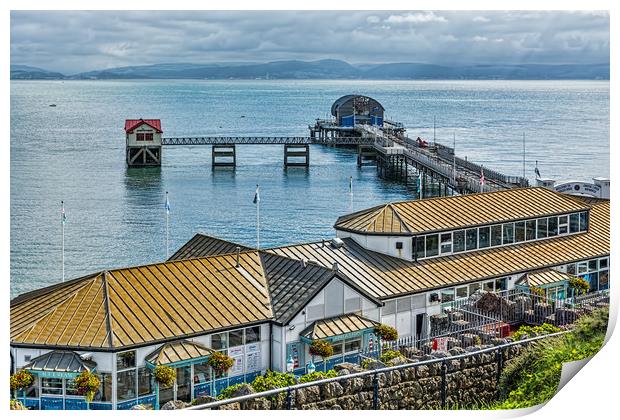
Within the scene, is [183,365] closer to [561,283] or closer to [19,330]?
[19,330]

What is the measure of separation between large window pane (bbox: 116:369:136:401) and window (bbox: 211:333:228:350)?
247cm

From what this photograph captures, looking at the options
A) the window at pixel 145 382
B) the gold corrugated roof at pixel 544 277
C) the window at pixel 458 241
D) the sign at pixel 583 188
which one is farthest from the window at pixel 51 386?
the sign at pixel 583 188

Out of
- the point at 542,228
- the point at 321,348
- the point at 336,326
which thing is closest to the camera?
the point at 321,348

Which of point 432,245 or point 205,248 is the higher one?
point 432,245

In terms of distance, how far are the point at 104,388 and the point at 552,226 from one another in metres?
19.4

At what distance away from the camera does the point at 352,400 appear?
63.2 ft

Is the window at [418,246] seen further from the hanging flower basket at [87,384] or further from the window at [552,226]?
the hanging flower basket at [87,384]

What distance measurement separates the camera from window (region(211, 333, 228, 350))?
26484 mm

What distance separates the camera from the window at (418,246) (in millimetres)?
33250

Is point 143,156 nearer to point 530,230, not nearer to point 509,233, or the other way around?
point 530,230

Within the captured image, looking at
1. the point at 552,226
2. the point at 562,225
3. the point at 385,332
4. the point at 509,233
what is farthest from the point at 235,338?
the point at 562,225

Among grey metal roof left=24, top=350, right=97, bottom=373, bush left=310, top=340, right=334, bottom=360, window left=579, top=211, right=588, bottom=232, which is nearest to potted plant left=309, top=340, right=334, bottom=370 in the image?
bush left=310, top=340, right=334, bottom=360

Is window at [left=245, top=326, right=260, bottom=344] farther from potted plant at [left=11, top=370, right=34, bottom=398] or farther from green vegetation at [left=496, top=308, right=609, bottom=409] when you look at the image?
green vegetation at [left=496, top=308, right=609, bottom=409]

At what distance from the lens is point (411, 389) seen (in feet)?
66.1
